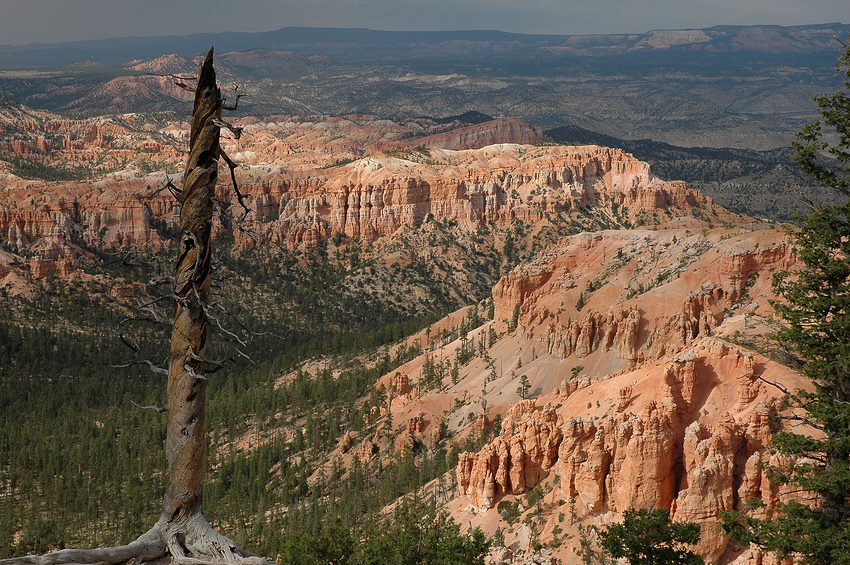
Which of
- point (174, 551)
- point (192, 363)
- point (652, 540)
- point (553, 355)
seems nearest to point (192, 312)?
point (192, 363)

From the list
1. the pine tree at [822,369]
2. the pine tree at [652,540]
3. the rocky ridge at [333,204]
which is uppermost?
the pine tree at [822,369]

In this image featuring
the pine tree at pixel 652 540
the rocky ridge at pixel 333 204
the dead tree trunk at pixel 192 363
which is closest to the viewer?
the dead tree trunk at pixel 192 363

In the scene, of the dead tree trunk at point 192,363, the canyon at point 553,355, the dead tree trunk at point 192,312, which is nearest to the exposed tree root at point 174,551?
the dead tree trunk at point 192,363

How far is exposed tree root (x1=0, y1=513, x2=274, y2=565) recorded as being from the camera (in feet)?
30.2

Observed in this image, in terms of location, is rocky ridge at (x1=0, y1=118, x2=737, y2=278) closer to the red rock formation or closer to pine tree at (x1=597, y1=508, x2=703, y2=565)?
the red rock formation

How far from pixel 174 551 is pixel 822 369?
1704cm

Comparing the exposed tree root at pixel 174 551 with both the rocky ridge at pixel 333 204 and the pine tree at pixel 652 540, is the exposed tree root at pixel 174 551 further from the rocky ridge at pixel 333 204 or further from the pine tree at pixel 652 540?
the rocky ridge at pixel 333 204

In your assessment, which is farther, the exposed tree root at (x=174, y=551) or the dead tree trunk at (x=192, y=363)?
the dead tree trunk at (x=192, y=363)

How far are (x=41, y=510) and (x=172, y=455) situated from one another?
77613 mm

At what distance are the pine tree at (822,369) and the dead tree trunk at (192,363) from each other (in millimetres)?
15649

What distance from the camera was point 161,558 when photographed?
32.4 ft

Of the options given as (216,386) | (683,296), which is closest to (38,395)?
(216,386)

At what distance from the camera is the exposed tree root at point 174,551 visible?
30.2ft

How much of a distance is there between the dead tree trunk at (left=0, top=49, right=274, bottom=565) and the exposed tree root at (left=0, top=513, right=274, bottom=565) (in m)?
0.01
